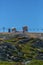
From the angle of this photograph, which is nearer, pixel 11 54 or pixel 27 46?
pixel 11 54

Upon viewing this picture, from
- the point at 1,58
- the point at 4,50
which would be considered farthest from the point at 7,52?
the point at 1,58

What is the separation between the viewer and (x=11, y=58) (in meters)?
107

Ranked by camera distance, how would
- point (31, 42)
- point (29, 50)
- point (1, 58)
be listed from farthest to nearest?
1. point (31, 42)
2. point (29, 50)
3. point (1, 58)

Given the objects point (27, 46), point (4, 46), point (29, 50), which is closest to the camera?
point (4, 46)

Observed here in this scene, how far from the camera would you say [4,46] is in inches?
4540

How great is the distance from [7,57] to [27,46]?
40061mm

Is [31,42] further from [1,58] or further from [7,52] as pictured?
[1,58]

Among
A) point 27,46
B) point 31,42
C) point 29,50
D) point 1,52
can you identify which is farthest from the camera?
point 31,42

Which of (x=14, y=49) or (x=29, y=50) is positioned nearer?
(x=14, y=49)

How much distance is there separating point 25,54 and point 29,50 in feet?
41.0

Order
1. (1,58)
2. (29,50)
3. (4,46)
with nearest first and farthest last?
(1,58) → (4,46) → (29,50)

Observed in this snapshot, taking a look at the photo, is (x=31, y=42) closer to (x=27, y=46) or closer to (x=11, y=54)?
(x=27, y=46)

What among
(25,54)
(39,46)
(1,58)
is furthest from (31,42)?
(1,58)

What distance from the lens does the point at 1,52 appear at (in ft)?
356
